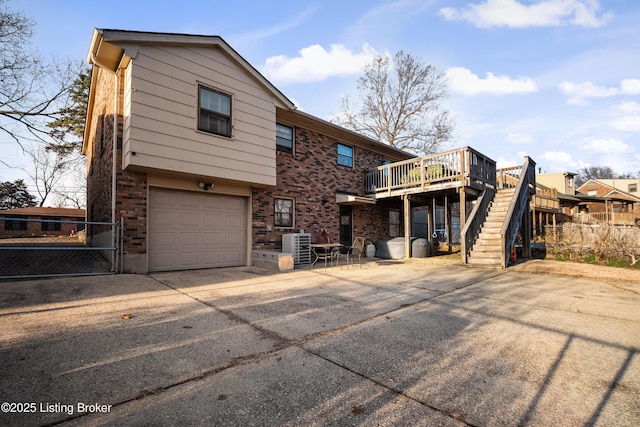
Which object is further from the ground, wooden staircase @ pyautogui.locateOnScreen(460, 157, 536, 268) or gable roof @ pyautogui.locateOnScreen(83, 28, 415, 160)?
gable roof @ pyautogui.locateOnScreen(83, 28, 415, 160)

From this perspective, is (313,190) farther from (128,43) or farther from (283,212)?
(128,43)

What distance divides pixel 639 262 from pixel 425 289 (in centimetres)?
795

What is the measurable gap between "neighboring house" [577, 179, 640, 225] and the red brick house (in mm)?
29178

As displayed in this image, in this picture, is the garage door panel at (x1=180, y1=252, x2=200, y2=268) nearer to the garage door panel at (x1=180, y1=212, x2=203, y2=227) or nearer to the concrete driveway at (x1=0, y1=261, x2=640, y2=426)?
the garage door panel at (x1=180, y1=212, x2=203, y2=227)

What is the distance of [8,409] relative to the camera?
1.86 m

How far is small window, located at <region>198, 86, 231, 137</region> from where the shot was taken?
777cm

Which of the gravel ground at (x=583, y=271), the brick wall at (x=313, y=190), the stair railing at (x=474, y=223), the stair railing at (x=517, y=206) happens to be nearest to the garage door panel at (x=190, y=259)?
the brick wall at (x=313, y=190)

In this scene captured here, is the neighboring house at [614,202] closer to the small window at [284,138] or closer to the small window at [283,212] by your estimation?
the small window at [283,212]

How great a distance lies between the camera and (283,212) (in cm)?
1038

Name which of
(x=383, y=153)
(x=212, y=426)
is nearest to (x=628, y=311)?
(x=212, y=426)

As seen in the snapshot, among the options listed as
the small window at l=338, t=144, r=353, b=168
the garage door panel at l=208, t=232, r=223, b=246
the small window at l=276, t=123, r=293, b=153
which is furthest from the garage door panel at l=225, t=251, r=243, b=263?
the small window at l=338, t=144, r=353, b=168

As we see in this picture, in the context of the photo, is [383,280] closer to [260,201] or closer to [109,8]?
[260,201]

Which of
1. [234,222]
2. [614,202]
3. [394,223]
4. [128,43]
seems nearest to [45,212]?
[234,222]

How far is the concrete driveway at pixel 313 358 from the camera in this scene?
190 centimetres
